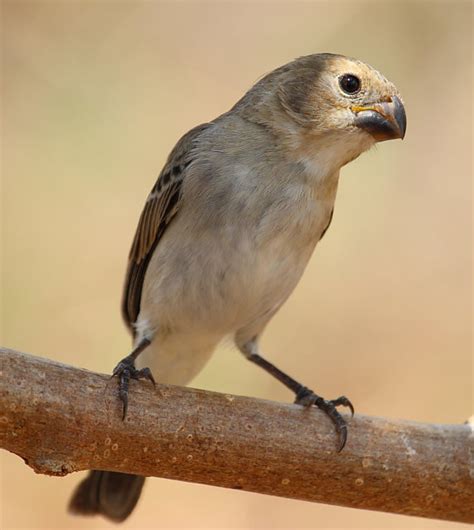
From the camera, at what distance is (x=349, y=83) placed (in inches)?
186

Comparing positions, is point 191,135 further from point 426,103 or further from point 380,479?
point 426,103

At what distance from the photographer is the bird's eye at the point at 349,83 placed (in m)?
4.71

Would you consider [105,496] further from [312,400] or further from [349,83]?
[349,83]

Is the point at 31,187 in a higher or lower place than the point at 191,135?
higher

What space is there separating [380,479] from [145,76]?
14.3 ft

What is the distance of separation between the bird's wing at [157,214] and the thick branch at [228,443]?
1.01 metres

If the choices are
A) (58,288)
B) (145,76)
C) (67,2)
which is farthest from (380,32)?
(58,288)

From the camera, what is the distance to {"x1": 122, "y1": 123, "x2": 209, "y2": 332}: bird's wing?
4.86 m

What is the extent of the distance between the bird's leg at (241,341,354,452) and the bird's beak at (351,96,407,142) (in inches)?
47.2

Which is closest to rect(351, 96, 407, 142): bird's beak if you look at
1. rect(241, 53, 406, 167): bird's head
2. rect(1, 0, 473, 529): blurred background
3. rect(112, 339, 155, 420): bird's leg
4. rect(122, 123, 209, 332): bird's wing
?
rect(241, 53, 406, 167): bird's head

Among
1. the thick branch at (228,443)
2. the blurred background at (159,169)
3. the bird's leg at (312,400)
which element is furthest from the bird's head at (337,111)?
the blurred background at (159,169)

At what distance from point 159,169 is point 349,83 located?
2.95 m

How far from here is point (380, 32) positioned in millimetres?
7578

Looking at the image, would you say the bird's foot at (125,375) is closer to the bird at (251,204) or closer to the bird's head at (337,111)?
the bird at (251,204)
